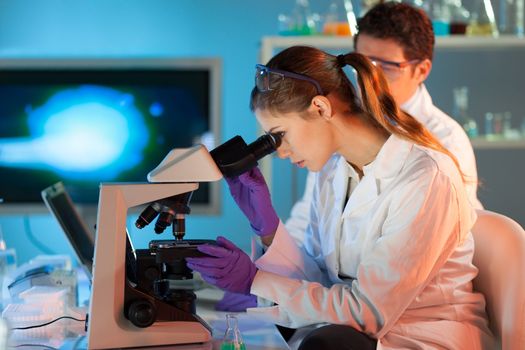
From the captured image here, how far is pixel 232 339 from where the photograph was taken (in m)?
1.59

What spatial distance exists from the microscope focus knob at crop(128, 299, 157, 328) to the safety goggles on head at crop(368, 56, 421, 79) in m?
1.37

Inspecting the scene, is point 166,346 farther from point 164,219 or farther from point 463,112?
point 463,112

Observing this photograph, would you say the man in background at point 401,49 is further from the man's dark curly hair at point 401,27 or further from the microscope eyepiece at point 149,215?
the microscope eyepiece at point 149,215

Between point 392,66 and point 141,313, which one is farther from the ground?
point 392,66

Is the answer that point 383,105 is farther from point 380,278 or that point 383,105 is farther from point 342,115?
point 380,278

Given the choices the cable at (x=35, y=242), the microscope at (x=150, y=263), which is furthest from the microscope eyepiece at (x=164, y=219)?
the cable at (x=35, y=242)

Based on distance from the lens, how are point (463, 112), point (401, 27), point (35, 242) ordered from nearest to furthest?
point (401, 27), point (463, 112), point (35, 242)

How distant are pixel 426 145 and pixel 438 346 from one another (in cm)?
46

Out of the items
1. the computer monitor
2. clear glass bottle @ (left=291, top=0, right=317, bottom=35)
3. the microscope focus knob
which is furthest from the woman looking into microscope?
clear glass bottle @ (left=291, top=0, right=317, bottom=35)

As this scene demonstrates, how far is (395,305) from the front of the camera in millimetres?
1736

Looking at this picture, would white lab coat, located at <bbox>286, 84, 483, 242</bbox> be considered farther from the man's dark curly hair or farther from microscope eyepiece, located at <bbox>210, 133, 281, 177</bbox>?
microscope eyepiece, located at <bbox>210, 133, 281, 177</bbox>

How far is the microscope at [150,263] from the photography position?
1.57 m

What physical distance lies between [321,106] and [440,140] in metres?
0.96

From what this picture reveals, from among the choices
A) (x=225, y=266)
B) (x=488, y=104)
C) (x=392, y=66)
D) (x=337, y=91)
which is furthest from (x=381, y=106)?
(x=488, y=104)
